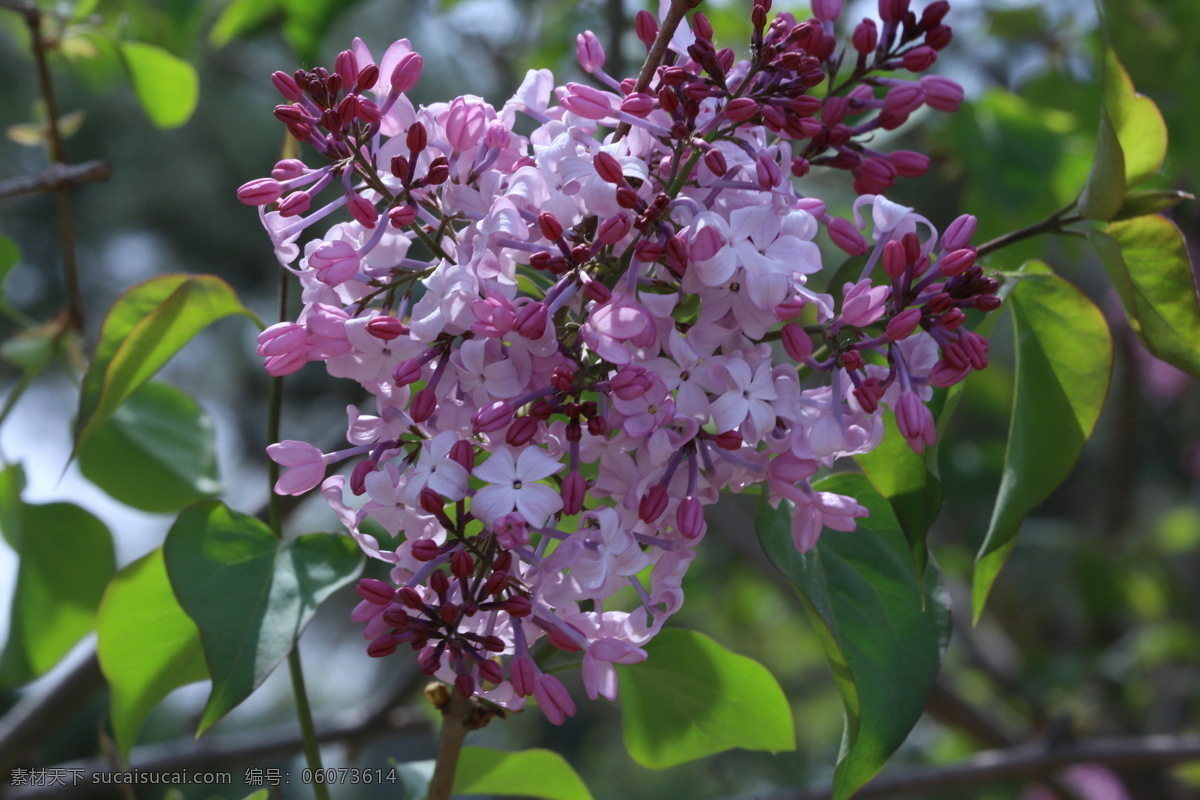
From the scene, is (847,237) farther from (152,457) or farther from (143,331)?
A: (152,457)

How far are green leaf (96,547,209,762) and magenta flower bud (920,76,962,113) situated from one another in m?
0.52

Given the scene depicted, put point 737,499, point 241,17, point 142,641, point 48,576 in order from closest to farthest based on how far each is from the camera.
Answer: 1. point 142,641
2. point 48,576
3. point 241,17
4. point 737,499

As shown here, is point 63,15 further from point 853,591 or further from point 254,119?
point 254,119

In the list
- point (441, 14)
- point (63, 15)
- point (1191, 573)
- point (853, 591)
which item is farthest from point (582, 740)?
point (853, 591)

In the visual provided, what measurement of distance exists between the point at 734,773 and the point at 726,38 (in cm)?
205

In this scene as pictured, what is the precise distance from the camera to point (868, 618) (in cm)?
55

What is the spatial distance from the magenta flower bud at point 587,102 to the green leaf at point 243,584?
276mm

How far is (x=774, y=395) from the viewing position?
1.49 ft

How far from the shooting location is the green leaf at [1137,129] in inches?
23.9

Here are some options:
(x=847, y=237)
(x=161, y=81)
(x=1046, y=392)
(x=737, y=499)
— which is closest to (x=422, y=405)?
(x=847, y=237)

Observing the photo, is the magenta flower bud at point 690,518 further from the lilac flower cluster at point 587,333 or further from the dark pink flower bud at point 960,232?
the dark pink flower bud at point 960,232

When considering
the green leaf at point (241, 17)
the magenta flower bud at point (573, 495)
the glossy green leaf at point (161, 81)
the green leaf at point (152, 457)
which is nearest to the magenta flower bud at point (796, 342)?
the magenta flower bud at point (573, 495)

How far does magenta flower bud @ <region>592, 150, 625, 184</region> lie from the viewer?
44 centimetres

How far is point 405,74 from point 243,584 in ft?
0.91
